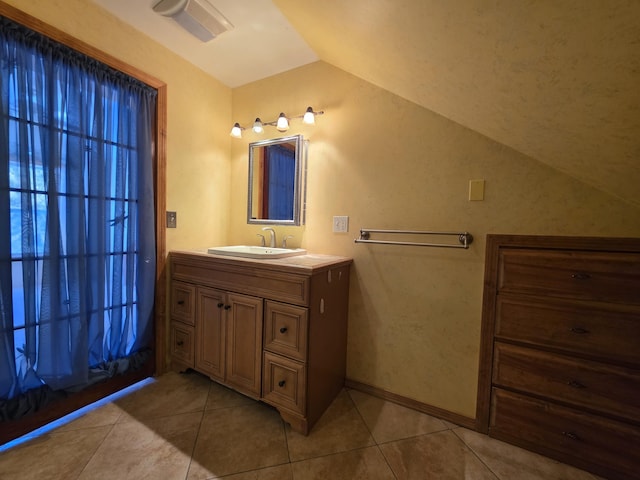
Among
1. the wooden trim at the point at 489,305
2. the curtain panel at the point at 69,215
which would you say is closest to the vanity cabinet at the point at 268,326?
the curtain panel at the point at 69,215

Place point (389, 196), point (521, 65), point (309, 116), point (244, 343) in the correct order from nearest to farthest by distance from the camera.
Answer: point (521, 65) < point (244, 343) < point (389, 196) < point (309, 116)

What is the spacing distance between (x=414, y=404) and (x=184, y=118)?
2627mm

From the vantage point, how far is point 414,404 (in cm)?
169

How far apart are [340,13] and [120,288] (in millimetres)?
2043

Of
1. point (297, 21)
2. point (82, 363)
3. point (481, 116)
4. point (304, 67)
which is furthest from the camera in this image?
point (304, 67)

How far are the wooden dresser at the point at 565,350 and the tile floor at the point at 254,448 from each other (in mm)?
157


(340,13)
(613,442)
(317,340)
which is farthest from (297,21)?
(613,442)

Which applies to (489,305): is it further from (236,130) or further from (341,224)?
(236,130)

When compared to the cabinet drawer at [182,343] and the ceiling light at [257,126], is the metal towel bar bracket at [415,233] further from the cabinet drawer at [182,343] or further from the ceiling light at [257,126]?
the cabinet drawer at [182,343]

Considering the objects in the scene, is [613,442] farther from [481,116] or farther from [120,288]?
[120,288]

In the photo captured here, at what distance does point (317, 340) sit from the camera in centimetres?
151

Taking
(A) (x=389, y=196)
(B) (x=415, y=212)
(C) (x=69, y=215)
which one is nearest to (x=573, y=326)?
(B) (x=415, y=212)

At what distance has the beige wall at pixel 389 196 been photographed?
141cm

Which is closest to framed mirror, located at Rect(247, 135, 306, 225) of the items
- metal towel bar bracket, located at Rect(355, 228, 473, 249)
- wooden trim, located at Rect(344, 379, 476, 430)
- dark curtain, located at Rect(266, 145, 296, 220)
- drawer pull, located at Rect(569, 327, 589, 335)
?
dark curtain, located at Rect(266, 145, 296, 220)
